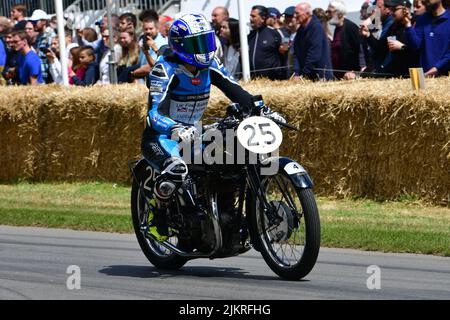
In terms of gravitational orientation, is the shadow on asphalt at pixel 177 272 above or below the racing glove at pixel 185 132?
below

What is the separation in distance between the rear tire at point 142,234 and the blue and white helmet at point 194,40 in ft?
3.27

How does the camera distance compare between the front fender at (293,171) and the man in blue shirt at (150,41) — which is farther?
the man in blue shirt at (150,41)

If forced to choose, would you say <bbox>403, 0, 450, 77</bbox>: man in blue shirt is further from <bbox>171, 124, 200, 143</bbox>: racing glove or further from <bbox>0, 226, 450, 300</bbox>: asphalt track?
<bbox>171, 124, 200, 143</bbox>: racing glove

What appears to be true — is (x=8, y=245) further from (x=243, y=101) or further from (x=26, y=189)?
(x=26, y=189)

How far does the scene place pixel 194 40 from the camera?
25.8 ft

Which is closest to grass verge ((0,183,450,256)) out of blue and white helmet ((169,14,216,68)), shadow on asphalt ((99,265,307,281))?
shadow on asphalt ((99,265,307,281))

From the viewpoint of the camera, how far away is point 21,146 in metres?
15.6

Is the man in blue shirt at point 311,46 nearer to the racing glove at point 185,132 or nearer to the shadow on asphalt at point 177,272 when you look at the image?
the shadow on asphalt at point 177,272

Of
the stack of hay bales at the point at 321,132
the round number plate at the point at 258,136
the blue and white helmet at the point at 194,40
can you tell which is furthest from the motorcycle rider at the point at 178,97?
the stack of hay bales at the point at 321,132

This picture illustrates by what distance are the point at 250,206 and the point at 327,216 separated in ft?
12.6

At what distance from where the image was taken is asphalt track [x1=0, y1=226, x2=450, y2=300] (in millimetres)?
7090

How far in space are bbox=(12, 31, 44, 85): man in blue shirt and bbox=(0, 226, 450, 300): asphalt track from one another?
7853mm

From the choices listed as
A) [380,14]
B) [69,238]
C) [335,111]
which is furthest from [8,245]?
[380,14]

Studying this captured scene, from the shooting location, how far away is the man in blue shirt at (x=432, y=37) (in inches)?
506
